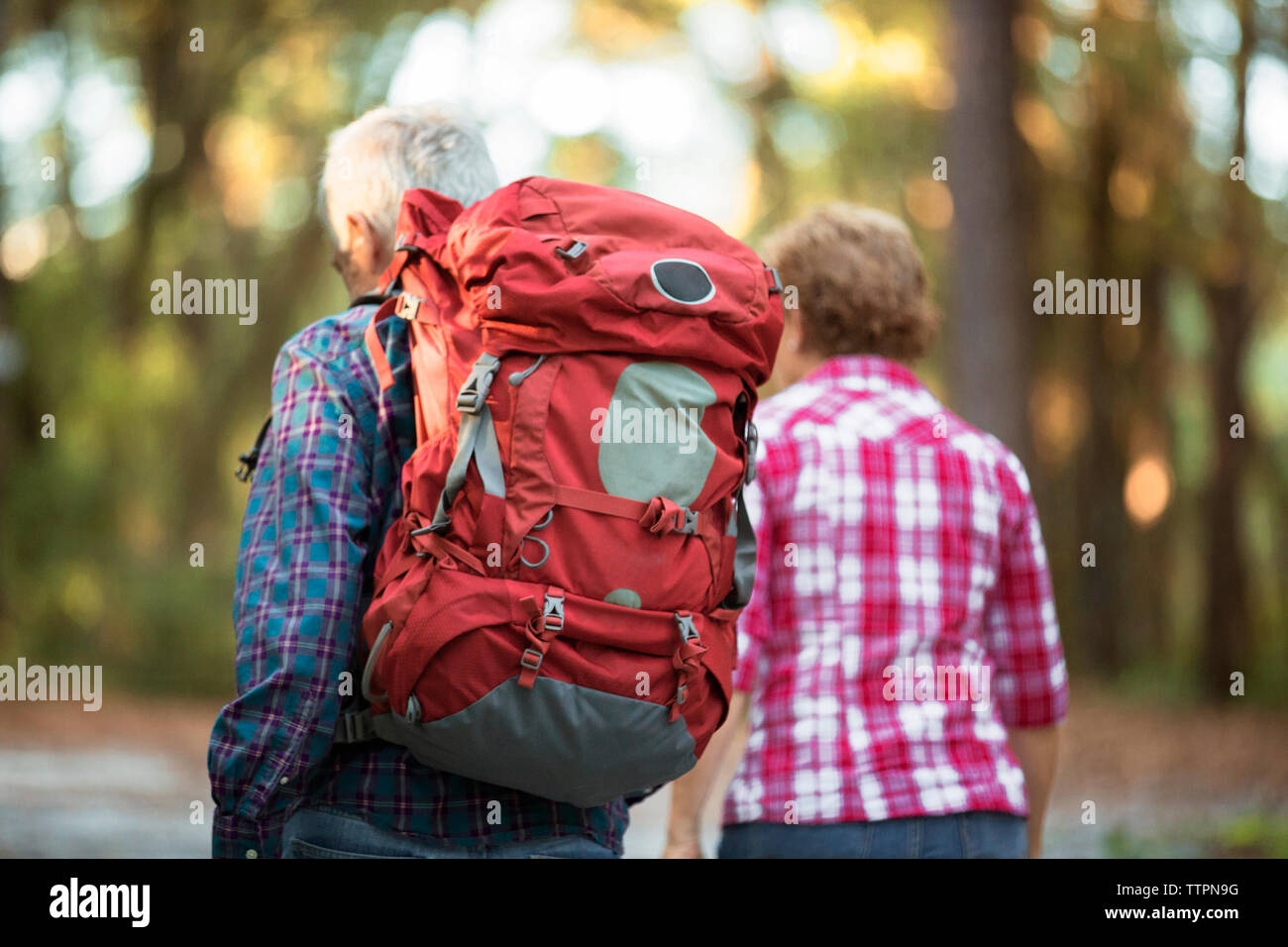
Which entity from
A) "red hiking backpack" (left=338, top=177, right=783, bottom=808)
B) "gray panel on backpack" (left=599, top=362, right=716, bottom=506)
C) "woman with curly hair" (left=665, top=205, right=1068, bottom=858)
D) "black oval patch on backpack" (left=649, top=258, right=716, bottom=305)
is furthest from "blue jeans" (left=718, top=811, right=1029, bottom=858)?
"black oval patch on backpack" (left=649, top=258, right=716, bottom=305)

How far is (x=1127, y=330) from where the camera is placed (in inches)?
587

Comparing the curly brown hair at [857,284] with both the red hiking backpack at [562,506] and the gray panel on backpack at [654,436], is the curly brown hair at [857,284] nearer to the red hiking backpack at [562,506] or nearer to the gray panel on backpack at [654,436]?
the red hiking backpack at [562,506]

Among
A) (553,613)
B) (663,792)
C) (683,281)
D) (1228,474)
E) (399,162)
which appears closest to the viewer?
(553,613)

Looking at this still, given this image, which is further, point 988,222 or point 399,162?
point 988,222

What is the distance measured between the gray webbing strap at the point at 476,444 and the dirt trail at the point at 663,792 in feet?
19.0

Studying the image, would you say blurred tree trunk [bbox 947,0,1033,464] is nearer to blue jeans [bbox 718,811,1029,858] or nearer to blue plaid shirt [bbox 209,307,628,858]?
blue jeans [bbox 718,811,1029,858]

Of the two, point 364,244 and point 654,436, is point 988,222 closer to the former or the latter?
point 364,244

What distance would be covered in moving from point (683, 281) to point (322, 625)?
2.66 feet

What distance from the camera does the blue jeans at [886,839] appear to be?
249cm

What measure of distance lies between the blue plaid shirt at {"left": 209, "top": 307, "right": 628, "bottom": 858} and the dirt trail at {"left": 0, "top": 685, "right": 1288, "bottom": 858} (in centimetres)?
544

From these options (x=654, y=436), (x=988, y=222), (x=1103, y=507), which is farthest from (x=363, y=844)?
(x=1103, y=507)

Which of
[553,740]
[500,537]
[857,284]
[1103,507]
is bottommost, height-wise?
[553,740]

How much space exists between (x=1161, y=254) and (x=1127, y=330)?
4.79 ft

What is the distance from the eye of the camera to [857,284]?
2818 mm
